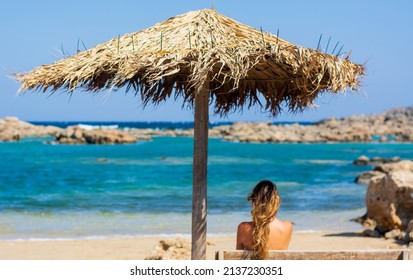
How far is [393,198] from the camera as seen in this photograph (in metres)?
9.84

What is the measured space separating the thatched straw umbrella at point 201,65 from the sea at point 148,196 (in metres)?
5.96

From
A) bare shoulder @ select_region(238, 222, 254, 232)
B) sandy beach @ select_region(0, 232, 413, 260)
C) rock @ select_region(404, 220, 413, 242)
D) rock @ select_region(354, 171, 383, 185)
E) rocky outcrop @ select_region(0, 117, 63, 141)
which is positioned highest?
rocky outcrop @ select_region(0, 117, 63, 141)

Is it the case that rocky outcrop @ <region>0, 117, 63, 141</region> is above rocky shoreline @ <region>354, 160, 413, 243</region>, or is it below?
above

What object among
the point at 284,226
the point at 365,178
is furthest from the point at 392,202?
the point at 365,178

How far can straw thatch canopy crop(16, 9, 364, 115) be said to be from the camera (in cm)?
441

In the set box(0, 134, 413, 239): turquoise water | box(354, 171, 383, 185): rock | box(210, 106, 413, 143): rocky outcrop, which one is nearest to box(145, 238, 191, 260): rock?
box(0, 134, 413, 239): turquoise water

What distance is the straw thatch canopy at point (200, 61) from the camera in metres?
4.41

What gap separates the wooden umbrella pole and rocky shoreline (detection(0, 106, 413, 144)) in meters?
42.5

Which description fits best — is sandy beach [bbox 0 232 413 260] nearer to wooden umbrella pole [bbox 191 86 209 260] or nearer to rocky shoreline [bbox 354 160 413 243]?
rocky shoreline [bbox 354 160 413 243]

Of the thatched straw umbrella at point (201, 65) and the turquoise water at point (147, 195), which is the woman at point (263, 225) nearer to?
the thatched straw umbrella at point (201, 65)

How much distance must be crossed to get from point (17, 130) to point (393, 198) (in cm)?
5493

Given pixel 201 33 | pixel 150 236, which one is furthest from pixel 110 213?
pixel 201 33

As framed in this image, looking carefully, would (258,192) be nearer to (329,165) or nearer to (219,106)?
(219,106)
